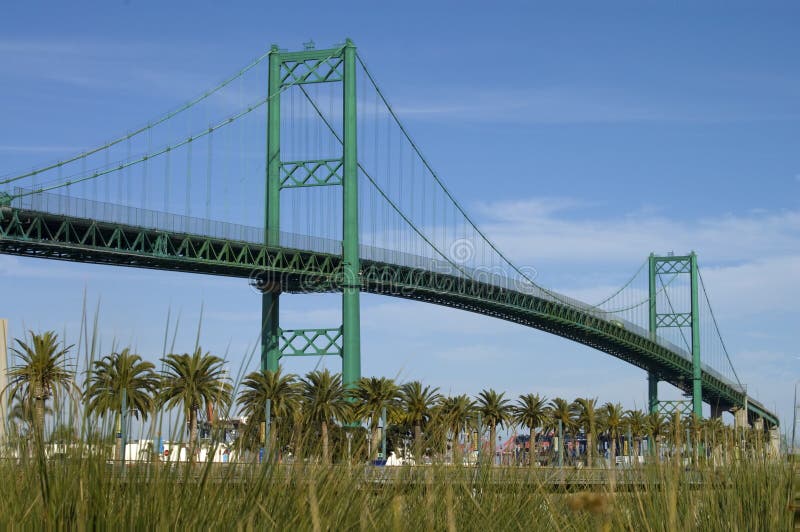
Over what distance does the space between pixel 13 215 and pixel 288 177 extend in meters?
17.2

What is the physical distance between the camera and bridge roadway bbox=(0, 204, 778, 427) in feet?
152

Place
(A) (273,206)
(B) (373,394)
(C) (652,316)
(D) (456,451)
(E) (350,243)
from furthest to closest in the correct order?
(C) (652,316) → (A) (273,206) → (E) (350,243) → (B) (373,394) → (D) (456,451)

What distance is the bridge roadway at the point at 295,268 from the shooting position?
46.2 meters

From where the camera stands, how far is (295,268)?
185 ft

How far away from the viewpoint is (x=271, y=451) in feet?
20.2

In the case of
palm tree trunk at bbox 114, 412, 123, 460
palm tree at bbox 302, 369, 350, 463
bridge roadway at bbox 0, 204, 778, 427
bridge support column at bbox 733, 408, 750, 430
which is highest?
bridge roadway at bbox 0, 204, 778, 427

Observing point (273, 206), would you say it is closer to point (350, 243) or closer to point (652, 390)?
point (350, 243)

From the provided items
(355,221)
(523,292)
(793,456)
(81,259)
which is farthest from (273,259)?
(793,456)

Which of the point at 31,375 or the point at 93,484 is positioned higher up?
the point at 31,375

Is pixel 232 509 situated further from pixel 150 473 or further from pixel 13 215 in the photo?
pixel 13 215

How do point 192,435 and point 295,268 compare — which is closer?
point 192,435

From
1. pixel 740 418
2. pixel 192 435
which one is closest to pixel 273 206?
pixel 740 418

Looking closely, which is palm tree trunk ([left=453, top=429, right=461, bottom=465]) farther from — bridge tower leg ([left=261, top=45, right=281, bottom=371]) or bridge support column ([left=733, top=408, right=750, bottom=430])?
bridge tower leg ([left=261, top=45, right=281, bottom=371])

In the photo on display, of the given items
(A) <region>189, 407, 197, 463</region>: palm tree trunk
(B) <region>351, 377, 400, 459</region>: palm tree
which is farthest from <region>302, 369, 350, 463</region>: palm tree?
(A) <region>189, 407, 197, 463</region>: palm tree trunk
